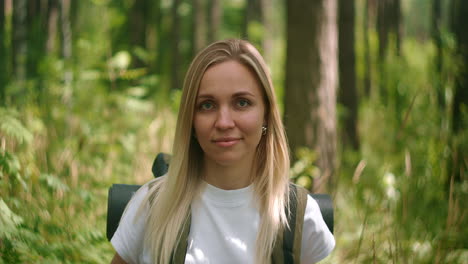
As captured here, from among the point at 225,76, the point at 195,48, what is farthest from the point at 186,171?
the point at 195,48

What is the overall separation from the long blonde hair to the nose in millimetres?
124

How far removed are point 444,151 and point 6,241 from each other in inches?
145

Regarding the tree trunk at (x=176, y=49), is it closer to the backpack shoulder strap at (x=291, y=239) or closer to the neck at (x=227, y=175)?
the neck at (x=227, y=175)

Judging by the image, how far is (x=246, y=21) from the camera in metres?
17.2

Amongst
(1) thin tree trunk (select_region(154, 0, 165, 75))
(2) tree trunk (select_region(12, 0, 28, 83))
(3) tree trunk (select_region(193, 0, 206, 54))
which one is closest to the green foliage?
(2) tree trunk (select_region(12, 0, 28, 83))

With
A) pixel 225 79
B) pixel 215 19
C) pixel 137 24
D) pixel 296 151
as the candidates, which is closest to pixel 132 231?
pixel 225 79

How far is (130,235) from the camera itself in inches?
78.5

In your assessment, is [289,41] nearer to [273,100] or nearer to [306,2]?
[306,2]

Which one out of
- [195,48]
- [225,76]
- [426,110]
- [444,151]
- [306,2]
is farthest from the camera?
[195,48]

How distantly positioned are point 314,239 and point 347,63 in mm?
7577

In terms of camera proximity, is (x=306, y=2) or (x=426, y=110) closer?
(x=306, y=2)

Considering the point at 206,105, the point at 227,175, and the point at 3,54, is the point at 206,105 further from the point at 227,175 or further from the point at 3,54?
the point at 3,54

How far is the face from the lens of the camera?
1919 mm

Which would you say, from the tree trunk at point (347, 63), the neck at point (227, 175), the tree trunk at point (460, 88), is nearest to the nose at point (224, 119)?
the neck at point (227, 175)
